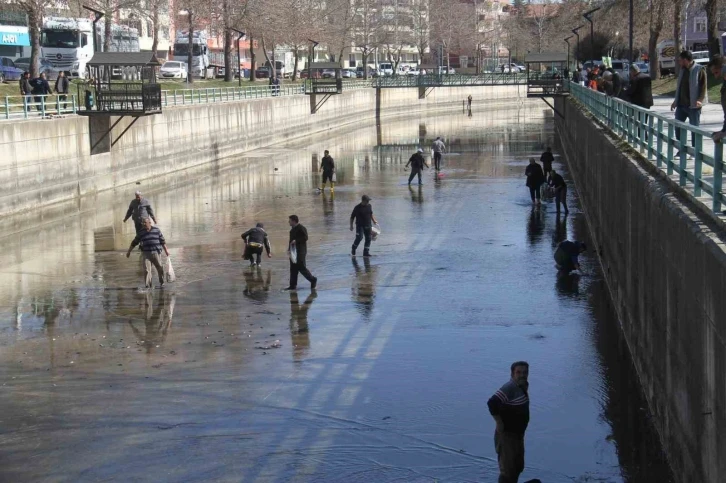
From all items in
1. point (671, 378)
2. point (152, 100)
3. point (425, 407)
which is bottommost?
point (425, 407)

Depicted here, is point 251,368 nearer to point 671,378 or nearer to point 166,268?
point 671,378

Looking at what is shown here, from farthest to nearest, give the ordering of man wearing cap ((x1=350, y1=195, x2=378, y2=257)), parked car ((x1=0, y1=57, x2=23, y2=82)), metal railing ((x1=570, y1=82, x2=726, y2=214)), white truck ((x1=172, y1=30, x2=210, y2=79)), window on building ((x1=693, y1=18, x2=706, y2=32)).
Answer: window on building ((x1=693, y1=18, x2=706, y2=32))
white truck ((x1=172, y1=30, x2=210, y2=79))
parked car ((x1=0, y1=57, x2=23, y2=82))
man wearing cap ((x1=350, y1=195, x2=378, y2=257))
metal railing ((x1=570, y1=82, x2=726, y2=214))

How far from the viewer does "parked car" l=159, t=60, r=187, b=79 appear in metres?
72.2

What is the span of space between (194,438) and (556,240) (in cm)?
1439

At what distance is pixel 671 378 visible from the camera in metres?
10.8

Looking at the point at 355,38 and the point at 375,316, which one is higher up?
the point at 355,38

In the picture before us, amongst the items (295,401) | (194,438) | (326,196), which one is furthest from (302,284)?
(326,196)

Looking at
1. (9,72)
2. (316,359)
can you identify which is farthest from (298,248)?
(9,72)

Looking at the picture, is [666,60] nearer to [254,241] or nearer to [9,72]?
[9,72]

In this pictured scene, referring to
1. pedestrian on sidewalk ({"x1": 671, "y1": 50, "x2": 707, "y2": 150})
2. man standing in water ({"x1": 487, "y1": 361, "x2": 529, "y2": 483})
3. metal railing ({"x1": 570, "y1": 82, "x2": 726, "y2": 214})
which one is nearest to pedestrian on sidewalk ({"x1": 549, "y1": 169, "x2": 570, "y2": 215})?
metal railing ({"x1": 570, "y1": 82, "x2": 726, "y2": 214})

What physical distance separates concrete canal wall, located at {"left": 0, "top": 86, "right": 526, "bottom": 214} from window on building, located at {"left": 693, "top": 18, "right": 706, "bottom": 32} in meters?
38.2

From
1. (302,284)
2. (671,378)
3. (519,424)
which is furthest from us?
(302,284)

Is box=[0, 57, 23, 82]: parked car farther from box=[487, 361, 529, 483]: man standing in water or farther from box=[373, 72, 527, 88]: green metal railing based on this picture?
box=[487, 361, 529, 483]: man standing in water

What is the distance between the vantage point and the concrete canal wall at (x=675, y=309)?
8.47m
